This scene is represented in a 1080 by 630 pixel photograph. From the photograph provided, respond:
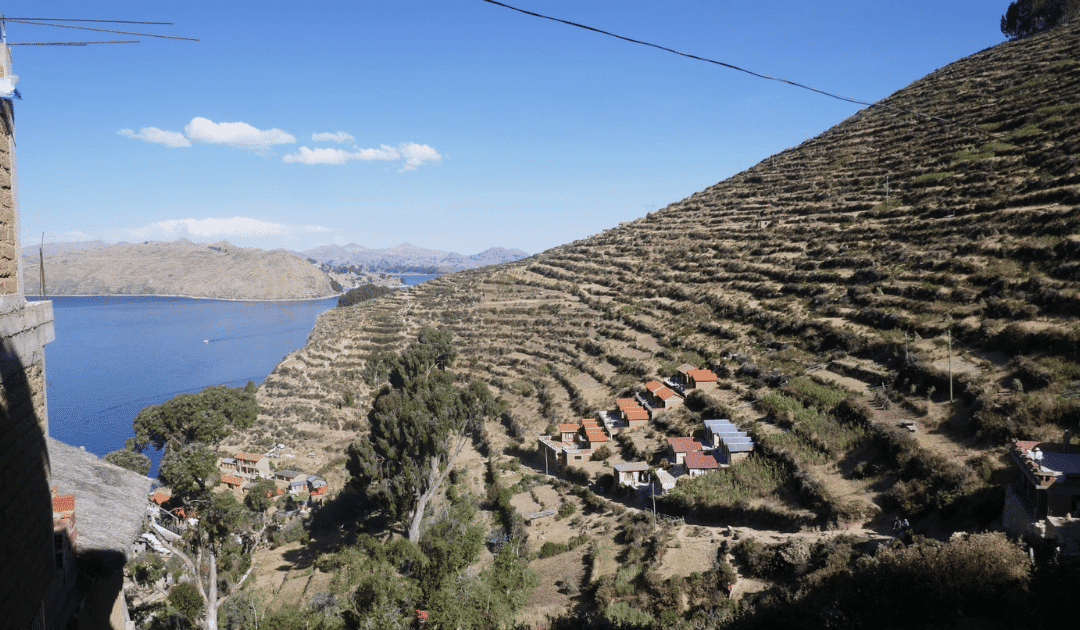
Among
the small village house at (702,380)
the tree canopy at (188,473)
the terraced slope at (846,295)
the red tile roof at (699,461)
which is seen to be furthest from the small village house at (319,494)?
the red tile roof at (699,461)

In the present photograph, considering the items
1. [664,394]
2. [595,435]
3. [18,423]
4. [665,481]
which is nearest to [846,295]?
[664,394]

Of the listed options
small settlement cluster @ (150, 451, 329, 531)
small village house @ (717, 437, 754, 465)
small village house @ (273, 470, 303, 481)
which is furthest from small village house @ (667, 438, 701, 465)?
small village house @ (273, 470, 303, 481)

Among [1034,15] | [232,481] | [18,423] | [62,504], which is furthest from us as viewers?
[1034,15]

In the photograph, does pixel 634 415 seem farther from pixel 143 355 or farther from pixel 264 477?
pixel 143 355

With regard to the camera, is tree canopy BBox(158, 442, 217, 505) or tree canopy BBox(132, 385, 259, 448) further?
tree canopy BBox(132, 385, 259, 448)

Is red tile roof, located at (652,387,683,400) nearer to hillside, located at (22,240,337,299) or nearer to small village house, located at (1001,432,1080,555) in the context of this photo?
small village house, located at (1001,432,1080,555)

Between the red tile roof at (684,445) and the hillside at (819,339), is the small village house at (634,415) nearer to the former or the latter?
the hillside at (819,339)
